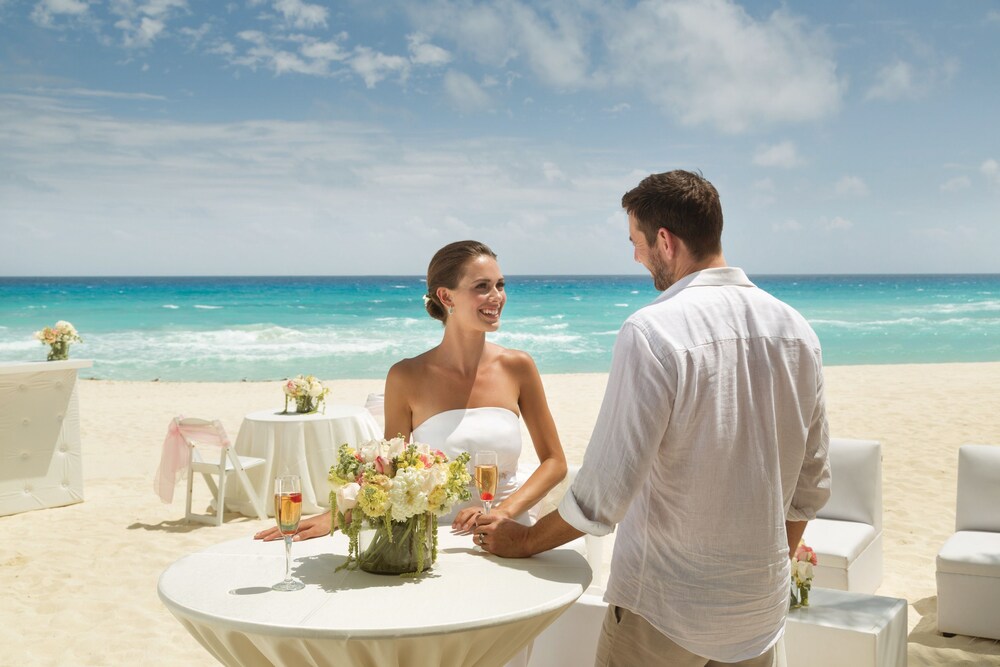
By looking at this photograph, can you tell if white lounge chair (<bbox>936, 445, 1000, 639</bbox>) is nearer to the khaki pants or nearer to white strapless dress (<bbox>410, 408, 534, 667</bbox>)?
white strapless dress (<bbox>410, 408, 534, 667</bbox>)

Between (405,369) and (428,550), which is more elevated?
(405,369)

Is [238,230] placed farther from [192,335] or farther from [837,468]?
[837,468]

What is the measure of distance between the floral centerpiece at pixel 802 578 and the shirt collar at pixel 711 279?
198 cm

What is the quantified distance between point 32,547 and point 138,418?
24.6 ft

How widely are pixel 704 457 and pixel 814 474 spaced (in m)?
0.49

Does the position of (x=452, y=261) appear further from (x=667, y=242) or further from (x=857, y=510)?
(x=857, y=510)

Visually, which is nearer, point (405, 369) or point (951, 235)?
point (405, 369)

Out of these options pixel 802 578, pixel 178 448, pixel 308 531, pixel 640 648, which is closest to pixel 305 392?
pixel 178 448

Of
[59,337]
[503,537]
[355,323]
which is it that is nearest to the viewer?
[503,537]

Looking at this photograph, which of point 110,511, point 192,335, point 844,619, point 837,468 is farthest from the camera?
point 192,335

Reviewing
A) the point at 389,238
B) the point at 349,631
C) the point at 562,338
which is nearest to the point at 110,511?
the point at 349,631

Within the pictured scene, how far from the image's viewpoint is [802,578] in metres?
3.51

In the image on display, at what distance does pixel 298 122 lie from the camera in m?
56.8

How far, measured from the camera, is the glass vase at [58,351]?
8055 mm
